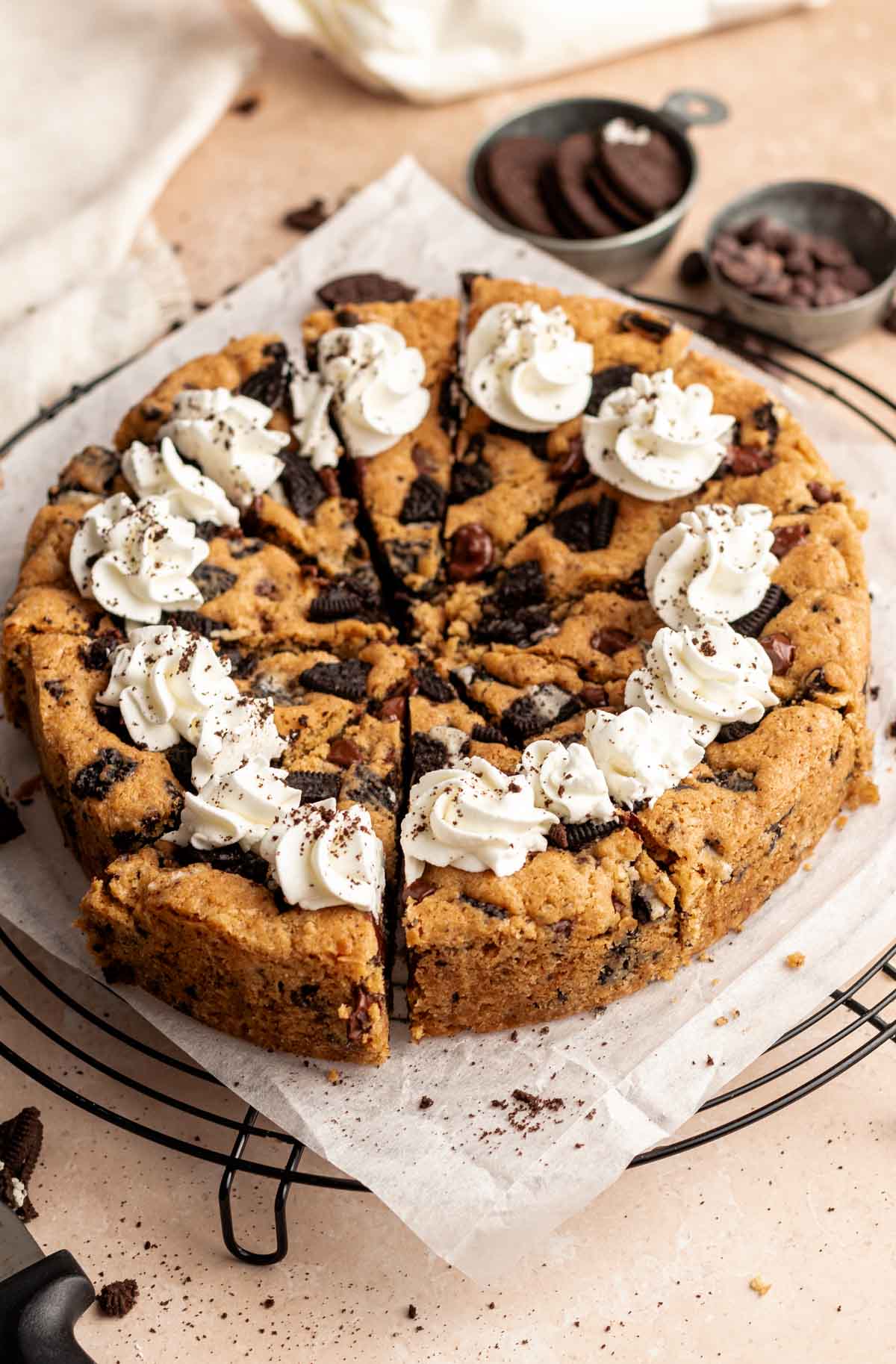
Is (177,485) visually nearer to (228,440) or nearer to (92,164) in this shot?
(228,440)

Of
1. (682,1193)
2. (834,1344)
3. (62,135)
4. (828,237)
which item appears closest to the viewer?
(834,1344)

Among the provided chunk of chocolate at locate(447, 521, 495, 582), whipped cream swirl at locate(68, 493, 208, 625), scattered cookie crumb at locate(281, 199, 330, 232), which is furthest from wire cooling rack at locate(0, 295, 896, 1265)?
scattered cookie crumb at locate(281, 199, 330, 232)

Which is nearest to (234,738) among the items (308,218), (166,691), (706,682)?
(166,691)

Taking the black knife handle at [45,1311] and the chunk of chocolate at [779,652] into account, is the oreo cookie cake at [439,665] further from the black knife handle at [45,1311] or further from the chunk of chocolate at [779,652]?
the black knife handle at [45,1311]

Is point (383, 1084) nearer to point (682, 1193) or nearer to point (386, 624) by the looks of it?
Answer: point (682, 1193)

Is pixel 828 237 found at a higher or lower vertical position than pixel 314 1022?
lower

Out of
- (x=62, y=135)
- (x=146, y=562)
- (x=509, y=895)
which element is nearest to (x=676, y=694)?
(x=509, y=895)
